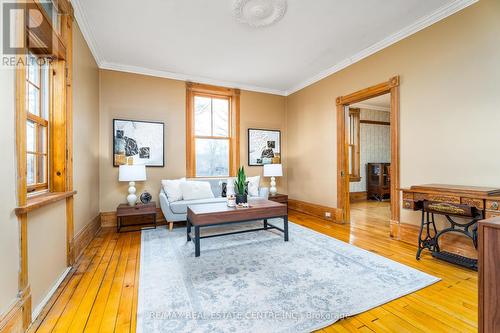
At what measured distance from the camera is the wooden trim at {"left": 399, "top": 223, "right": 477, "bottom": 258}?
8.55ft

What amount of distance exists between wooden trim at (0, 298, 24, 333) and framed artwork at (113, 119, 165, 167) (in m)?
3.06

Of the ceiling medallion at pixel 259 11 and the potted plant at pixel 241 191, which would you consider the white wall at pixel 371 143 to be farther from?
the ceiling medallion at pixel 259 11

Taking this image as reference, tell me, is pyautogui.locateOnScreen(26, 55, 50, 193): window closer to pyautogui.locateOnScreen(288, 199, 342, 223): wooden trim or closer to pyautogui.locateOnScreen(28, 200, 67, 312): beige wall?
pyautogui.locateOnScreen(28, 200, 67, 312): beige wall

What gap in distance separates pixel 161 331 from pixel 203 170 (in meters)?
3.74

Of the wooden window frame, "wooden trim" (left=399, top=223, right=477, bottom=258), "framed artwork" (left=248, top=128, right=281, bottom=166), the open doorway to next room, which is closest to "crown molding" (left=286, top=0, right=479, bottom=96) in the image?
"framed artwork" (left=248, top=128, right=281, bottom=166)

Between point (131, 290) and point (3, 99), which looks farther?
point (131, 290)

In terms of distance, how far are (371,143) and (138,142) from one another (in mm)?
6453

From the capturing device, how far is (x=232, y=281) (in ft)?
7.16

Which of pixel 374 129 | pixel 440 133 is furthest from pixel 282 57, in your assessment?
pixel 374 129


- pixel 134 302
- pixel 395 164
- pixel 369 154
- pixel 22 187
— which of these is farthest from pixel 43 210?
pixel 369 154

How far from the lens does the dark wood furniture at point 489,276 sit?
3.02ft

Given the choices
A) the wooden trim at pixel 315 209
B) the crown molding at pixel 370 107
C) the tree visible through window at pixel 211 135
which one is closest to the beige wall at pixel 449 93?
the wooden trim at pixel 315 209

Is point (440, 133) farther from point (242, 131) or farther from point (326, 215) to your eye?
point (242, 131)

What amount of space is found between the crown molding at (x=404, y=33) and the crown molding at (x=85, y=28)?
152 inches
